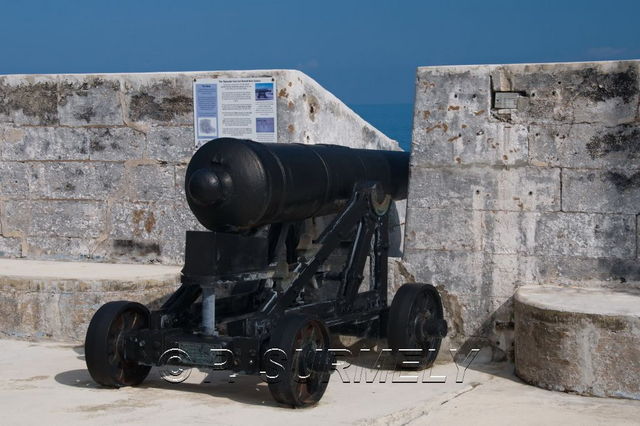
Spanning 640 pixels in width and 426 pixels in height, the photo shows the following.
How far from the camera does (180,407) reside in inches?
223

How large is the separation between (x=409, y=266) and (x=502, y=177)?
878mm

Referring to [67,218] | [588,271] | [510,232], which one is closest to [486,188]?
[510,232]

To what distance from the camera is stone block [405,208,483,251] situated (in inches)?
287

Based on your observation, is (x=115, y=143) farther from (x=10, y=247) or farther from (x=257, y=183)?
(x=257, y=183)

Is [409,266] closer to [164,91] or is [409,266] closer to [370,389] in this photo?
[370,389]

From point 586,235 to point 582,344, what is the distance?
3.52ft

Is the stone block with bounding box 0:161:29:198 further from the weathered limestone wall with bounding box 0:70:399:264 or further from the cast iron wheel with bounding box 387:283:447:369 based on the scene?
the cast iron wheel with bounding box 387:283:447:369

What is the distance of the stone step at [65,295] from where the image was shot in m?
7.62

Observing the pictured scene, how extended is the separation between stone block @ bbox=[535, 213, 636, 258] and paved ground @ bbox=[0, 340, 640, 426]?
91 centimetres

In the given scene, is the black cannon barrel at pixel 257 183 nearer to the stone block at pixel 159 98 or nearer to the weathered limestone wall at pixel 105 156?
the weathered limestone wall at pixel 105 156

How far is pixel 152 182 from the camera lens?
8438 millimetres

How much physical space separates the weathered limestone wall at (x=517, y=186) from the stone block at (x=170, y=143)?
1.89 meters

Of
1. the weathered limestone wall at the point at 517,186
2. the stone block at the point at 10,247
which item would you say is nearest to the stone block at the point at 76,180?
the stone block at the point at 10,247

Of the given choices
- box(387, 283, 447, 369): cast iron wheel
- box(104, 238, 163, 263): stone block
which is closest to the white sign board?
box(104, 238, 163, 263): stone block
